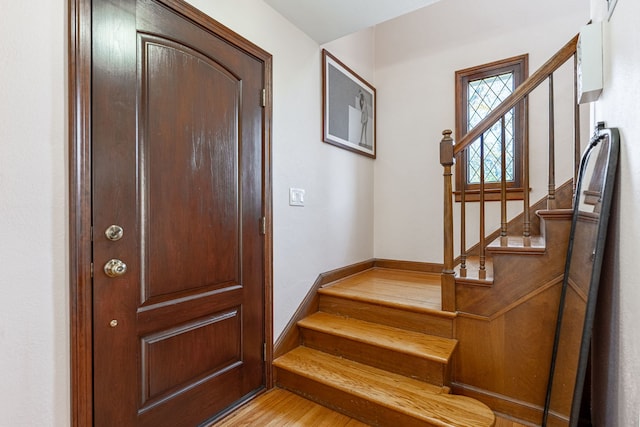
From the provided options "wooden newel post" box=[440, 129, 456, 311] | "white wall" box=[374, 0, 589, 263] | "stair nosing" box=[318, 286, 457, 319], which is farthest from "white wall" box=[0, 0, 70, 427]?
"white wall" box=[374, 0, 589, 263]

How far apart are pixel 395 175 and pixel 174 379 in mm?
2599

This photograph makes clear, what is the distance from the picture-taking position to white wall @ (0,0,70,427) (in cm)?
101

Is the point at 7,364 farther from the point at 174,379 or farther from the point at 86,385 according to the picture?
the point at 174,379

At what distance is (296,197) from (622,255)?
167 cm

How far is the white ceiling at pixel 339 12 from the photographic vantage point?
6.19 feet

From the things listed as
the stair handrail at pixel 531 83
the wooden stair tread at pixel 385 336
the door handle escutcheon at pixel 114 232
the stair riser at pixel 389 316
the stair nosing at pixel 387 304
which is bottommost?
the wooden stair tread at pixel 385 336

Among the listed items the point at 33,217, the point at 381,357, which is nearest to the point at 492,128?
the point at 381,357

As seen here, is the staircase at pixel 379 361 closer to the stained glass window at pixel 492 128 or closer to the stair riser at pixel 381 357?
the stair riser at pixel 381 357

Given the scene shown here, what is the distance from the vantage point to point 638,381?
33.1 inches

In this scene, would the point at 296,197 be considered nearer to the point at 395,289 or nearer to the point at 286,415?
the point at 395,289

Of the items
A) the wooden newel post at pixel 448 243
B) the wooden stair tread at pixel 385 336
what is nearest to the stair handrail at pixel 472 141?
the wooden newel post at pixel 448 243

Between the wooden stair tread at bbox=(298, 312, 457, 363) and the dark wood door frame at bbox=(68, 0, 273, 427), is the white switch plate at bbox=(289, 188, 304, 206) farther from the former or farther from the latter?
the dark wood door frame at bbox=(68, 0, 273, 427)

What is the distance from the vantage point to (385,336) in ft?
6.37

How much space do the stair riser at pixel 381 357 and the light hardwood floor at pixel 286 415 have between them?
34cm
